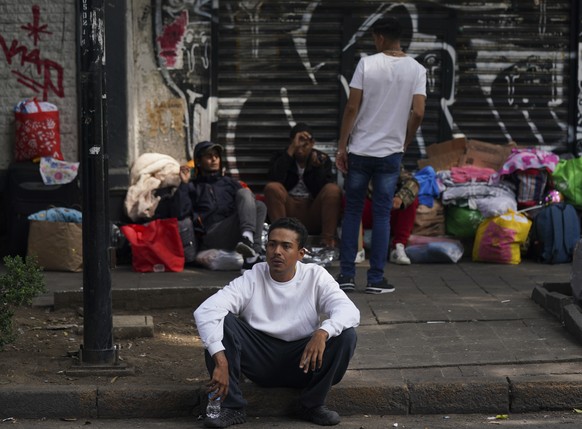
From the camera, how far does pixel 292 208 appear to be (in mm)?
9586

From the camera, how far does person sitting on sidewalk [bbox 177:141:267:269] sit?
9.14 m

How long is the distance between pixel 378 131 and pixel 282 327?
2679 millimetres

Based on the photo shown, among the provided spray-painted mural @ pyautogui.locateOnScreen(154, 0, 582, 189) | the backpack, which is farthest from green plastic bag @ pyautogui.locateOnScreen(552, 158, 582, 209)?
spray-painted mural @ pyautogui.locateOnScreen(154, 0, 582, 189)

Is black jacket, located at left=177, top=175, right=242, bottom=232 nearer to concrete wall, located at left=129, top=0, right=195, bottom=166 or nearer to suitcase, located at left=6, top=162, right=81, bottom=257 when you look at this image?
concrete wall, located at left=129, top=0, right=195, bottom=166

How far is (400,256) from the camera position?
944 cm

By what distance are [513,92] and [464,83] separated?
0.48m

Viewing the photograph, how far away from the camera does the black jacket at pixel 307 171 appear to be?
9.54 m

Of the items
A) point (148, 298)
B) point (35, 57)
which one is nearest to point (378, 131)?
point (148, 298)

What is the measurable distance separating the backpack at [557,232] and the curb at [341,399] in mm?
3620

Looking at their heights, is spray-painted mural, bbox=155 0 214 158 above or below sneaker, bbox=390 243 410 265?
above

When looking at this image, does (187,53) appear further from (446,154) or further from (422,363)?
(422,363)

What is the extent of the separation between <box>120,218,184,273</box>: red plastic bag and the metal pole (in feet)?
9.15

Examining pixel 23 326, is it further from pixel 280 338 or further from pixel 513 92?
pixel 513 92

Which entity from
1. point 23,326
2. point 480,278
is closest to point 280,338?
point 23,326
